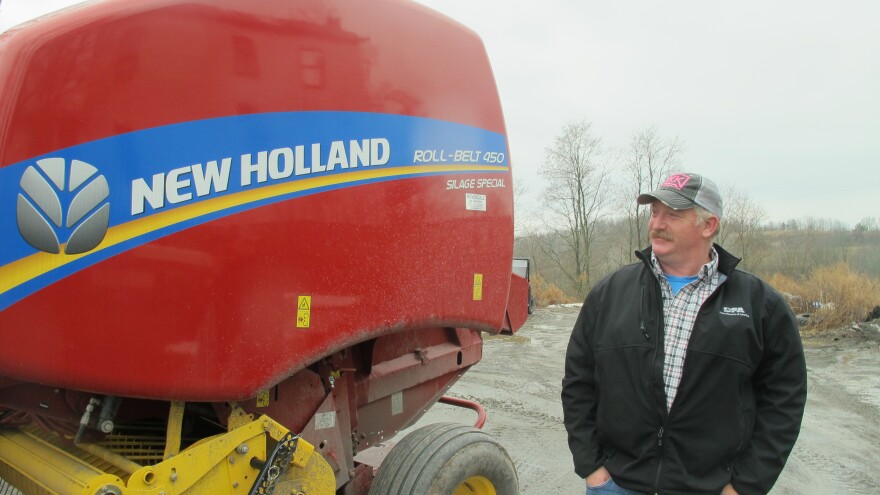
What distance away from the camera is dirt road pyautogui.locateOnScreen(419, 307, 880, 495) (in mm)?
5062

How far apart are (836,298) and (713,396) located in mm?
15476

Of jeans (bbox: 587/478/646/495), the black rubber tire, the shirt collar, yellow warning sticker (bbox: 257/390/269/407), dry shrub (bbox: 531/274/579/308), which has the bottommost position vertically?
dry shrub (bbox: 531/274/579/308)

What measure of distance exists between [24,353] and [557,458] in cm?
439

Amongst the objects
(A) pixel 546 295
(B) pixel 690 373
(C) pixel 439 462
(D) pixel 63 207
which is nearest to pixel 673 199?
(B) pixel 690 373

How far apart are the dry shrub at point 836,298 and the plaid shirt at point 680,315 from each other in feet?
48.8

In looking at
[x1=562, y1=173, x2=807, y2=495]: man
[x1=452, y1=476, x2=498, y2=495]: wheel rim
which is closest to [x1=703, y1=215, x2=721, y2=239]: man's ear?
[x1=562, y1=173, x2=807, y2=495]: man

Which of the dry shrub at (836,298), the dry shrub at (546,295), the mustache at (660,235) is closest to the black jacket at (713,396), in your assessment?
the mustache at (660,235)

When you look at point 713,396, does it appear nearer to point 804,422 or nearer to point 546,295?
point 804,422

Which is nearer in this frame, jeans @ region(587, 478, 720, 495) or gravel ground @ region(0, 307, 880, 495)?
jeans @ region(587, 478, 720, 495)

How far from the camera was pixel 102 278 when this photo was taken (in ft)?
6.49

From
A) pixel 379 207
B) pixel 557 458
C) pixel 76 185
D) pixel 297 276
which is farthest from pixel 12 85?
pixel 557 458

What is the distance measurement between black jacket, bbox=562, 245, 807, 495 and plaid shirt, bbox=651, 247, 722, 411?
3 cm

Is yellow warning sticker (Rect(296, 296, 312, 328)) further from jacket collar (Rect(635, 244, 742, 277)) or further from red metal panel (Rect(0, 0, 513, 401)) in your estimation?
jacket collar (Rect(635, 244, 742, 277))

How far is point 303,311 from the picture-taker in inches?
86.9
